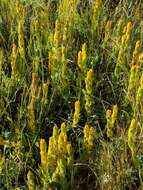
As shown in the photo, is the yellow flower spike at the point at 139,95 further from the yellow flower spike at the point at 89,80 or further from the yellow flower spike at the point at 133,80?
the yellow flower spike at the point at 89,80

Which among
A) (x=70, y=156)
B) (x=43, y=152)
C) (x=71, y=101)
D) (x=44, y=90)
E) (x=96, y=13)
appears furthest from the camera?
(x=96, y=13)

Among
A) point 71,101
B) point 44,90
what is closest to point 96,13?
point 71,101

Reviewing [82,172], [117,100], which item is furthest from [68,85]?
[82,172]

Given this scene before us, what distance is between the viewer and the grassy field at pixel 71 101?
1.48 m

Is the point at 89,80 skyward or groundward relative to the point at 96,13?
groundward

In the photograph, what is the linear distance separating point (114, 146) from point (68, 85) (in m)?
0.34

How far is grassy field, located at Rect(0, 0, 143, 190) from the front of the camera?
58.1 inches

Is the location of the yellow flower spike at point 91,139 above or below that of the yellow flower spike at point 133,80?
below

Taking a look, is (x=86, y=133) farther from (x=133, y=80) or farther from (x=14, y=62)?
(x=14, y=62)

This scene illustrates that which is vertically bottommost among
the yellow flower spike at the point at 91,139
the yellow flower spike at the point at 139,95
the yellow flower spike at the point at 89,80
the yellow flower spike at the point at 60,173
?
the yellow flower spike at the point at 60,173

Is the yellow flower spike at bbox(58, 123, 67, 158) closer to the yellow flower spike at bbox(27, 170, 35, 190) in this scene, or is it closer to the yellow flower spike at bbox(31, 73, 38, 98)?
the yellow flower spike at bbox(27, 170, 35, 190)

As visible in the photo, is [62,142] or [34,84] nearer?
[62,142]

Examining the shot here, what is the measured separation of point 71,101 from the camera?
1776mm

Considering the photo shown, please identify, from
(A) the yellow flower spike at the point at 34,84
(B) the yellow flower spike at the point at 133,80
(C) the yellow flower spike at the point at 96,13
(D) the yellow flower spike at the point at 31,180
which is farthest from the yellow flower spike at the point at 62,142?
(C) the yellow flower spike at the point at 96,13
